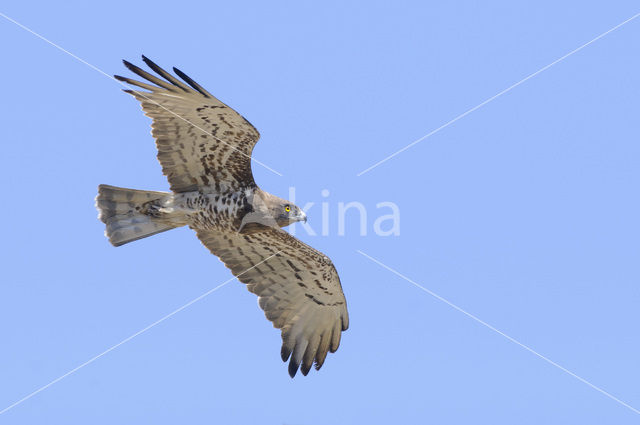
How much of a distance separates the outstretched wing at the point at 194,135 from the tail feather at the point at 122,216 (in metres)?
0.58

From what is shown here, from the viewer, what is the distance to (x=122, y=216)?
1434cm

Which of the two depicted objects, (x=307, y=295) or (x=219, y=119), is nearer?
(x=219, y=119)

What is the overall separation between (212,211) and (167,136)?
3.99 ft

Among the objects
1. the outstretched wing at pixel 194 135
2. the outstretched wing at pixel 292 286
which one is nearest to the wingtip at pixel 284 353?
the outstretched wing at pixel 292 286

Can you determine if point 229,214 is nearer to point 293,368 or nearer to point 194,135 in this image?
point 194,135

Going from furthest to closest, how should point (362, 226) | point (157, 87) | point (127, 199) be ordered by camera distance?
point (362, 226), point (127, 199), point (157, 87)

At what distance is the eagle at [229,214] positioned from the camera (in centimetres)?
1355

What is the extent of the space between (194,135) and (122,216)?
5.30 feet

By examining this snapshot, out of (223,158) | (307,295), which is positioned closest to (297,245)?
(307,295)

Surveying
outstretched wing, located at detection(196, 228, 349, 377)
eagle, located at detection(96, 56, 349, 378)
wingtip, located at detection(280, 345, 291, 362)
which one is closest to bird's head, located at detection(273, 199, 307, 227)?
eagle, located at detection(96, 56, 349, 378)

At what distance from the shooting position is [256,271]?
15.0m

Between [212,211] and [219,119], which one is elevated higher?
[219,119]

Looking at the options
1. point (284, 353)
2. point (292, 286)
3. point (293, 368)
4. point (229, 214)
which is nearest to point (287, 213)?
point (229, 214)

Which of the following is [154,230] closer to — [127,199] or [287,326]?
[127,199]
